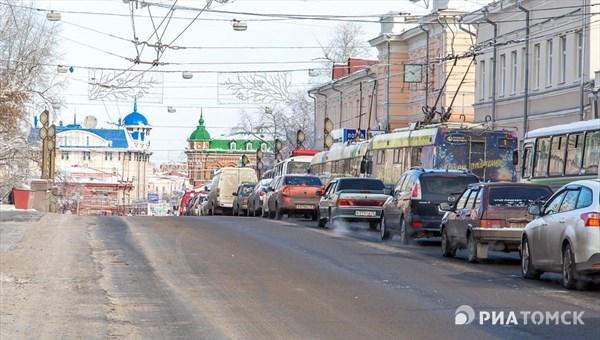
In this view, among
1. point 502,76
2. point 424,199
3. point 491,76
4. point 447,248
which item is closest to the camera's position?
point 447,248

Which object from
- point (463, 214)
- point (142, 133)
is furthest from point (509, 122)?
point (142, 133)

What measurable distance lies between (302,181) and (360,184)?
769cm

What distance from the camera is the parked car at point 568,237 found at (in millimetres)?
15938

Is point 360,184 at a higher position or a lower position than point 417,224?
higher

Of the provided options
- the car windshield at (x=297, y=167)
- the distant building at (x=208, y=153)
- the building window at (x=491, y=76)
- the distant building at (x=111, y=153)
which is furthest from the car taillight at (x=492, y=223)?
the distant building at (x=208, y=153)

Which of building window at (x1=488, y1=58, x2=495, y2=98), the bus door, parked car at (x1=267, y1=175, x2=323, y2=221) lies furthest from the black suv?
building window at (x1=488, y1=58, x2=495, y2=98)

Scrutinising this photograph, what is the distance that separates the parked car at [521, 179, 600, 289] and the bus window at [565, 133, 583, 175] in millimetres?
9754

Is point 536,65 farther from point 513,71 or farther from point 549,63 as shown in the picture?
point 513,71

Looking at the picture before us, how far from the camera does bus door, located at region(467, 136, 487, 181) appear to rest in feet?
122

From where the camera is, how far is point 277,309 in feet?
47.7

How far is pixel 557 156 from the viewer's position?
1176 inches

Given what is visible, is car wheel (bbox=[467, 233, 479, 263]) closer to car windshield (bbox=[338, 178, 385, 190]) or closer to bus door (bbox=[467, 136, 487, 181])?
car windshield (bbox=[338, 178, 385, 190])

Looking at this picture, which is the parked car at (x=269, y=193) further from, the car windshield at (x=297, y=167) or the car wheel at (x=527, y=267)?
the car wheel at (x=527, y=267)

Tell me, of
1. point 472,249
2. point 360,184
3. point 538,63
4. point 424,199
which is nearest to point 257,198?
point 360,184
